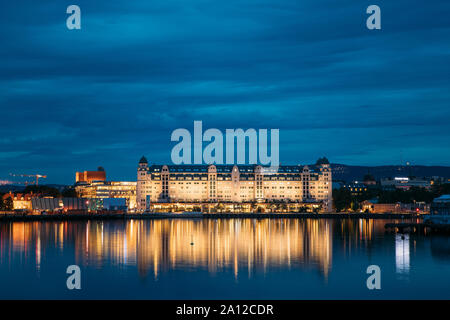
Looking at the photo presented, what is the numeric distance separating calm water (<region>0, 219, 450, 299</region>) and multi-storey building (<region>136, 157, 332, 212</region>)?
9516cm

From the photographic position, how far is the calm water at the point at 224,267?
3503 centimetres

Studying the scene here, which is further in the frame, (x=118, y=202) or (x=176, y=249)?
(x=118, y=202)

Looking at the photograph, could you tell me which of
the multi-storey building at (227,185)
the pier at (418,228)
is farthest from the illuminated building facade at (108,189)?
the pier at (418,228)

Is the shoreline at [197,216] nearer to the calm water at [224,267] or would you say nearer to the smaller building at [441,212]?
the smaller building at [441,212]

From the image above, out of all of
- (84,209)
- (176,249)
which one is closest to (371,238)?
(176,249)

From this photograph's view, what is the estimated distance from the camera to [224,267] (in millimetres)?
43594

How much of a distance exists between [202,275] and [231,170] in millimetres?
123148

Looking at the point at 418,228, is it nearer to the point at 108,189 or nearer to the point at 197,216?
the point at 197,216

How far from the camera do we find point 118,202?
14288 cm

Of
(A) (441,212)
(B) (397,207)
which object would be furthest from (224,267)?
(B) (397,207)

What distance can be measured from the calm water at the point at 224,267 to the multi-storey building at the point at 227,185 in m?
95.2

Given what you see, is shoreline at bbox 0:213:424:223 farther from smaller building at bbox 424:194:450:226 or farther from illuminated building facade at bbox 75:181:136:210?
illuminated building facade at bbox 75:181:136:210
